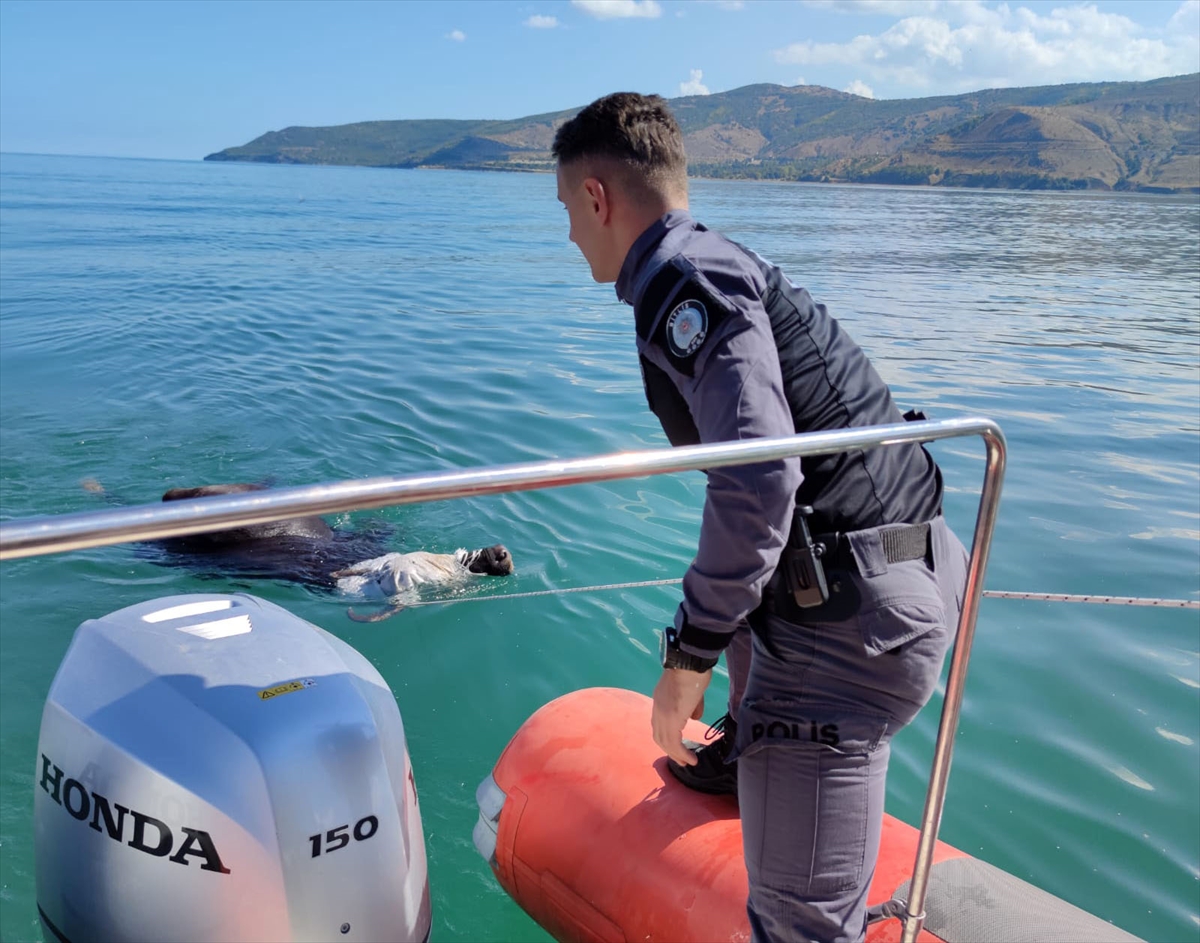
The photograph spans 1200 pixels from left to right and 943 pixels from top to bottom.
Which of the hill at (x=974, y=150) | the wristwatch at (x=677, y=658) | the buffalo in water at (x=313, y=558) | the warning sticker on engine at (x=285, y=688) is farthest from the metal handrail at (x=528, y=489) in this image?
the hill at (x=974, y=150)

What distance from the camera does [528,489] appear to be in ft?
4.80

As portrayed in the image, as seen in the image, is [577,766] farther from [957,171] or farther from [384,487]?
[957,171]

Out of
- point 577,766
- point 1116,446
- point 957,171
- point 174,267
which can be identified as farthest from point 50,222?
point 957,171

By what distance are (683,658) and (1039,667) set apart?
12.4 ft

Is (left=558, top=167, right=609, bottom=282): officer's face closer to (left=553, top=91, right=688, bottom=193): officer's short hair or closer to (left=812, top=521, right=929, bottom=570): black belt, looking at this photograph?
(left=553, top=91, right=688, bottom=193): officer's short hair

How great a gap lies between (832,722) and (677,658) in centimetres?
33

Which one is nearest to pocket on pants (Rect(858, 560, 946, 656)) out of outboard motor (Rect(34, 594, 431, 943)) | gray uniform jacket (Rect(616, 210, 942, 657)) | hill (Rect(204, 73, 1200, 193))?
gray uniform jacket (Rect(616, 210, 942, 657))

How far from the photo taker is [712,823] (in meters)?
2.60

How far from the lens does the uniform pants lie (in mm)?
1859

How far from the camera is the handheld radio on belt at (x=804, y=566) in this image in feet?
5.99

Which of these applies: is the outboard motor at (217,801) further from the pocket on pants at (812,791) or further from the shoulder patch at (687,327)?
the shoulder patch at (687,327)

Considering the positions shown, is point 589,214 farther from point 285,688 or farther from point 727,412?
point 285,688

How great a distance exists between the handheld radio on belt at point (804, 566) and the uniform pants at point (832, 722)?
24mm

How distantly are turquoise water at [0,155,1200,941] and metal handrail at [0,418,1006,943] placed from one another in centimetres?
142
